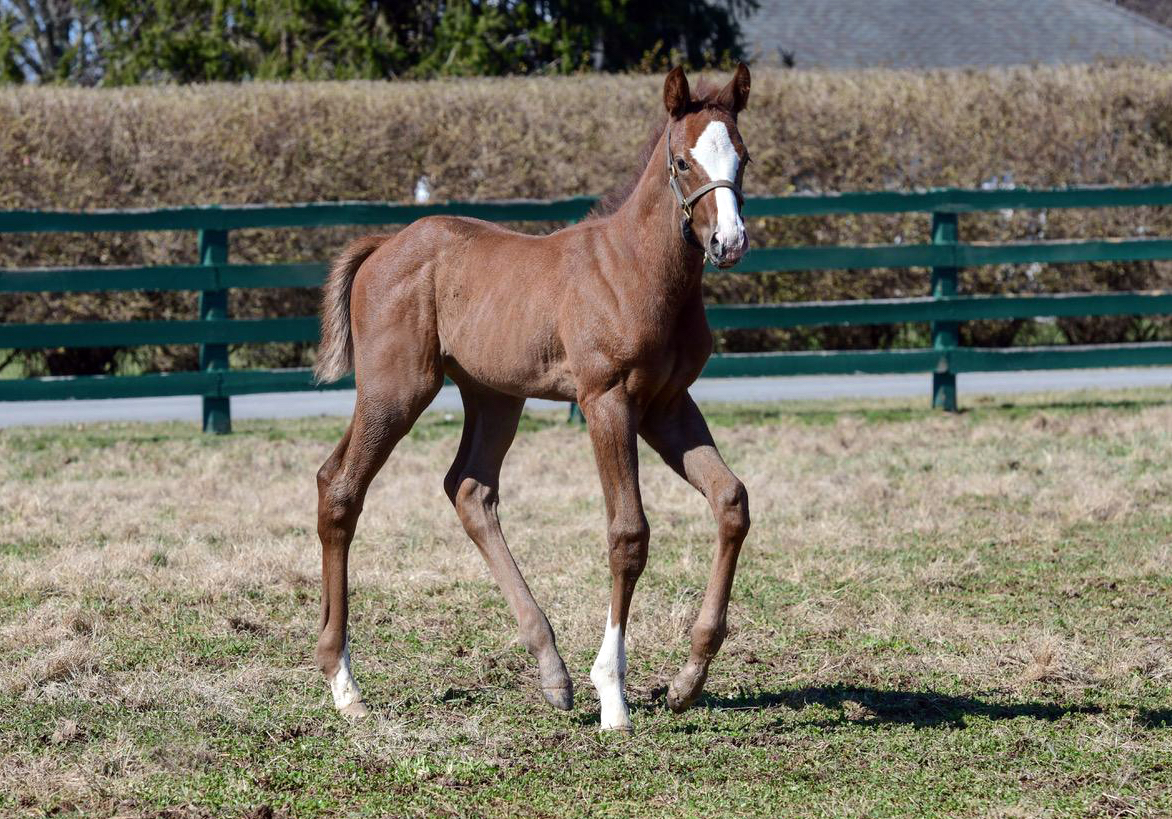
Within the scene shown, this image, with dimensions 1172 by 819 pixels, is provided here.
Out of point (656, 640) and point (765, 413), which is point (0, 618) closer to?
point (656, 640)

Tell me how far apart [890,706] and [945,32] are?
88.0 ft

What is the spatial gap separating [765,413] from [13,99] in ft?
24.7

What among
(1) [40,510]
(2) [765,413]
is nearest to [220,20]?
(2) [765,413]

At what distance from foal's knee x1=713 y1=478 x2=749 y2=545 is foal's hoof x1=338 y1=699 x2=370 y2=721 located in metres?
1.28

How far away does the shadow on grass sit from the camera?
4.45 meters

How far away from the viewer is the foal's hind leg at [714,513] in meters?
4.30

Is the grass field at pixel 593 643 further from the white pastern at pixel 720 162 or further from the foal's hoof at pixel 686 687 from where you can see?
the white pastern at pixel 720 162

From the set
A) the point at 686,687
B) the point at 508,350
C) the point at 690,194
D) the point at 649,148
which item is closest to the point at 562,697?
the point at 686,687

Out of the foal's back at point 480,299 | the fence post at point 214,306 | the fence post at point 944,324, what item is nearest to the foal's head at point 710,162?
the foal's back at point 480,299

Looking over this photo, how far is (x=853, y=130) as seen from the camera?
13.9 metres

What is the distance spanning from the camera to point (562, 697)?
4457 millimetres

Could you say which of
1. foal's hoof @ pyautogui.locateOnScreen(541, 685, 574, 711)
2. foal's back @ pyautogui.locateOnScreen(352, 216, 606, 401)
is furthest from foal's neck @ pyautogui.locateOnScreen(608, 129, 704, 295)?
foal's hoof @ pyautogui.locateOnScreen(541, 685, 574, 711)

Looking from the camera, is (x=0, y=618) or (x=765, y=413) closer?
(x=0, y=618)

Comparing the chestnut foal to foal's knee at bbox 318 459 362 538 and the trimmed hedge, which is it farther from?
the trimmed hedge
